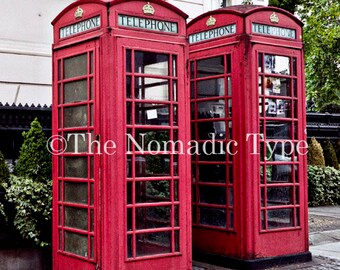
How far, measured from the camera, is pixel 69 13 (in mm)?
5766

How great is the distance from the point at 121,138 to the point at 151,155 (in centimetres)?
39

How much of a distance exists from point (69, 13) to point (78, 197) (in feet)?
6.20

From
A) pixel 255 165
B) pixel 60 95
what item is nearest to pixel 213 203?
pixel 255 165

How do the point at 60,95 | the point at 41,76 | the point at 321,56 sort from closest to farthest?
1. the point at 60,95
2. the point at 41,76
3. the point at 321,56

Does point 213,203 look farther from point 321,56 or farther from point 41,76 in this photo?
point 321,56

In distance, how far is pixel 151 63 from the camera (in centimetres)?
547

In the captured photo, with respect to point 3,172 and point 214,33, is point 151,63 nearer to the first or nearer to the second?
point 214,33

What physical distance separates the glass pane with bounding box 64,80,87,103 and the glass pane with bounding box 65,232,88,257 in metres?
1.35

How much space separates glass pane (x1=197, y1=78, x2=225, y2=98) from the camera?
672 centimetres

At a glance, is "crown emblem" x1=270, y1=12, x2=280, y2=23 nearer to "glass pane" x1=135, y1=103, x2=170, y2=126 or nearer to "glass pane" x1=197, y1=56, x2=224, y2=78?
"glass pane" x1=197, y1=56, x2=224, y2=78

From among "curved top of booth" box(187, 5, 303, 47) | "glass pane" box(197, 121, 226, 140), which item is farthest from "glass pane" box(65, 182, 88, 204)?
"curved top of booth" box(187, 5, 303, 47)

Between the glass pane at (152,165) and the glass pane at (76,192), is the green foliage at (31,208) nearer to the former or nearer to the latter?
the glass pane at (76,192)

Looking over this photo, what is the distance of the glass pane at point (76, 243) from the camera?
5.45m

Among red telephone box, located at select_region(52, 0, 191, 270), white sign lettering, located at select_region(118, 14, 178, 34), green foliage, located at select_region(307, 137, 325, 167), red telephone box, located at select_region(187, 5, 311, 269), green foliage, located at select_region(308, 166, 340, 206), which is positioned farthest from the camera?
green foliage, located at select_region(307, 137, 325, 167)
